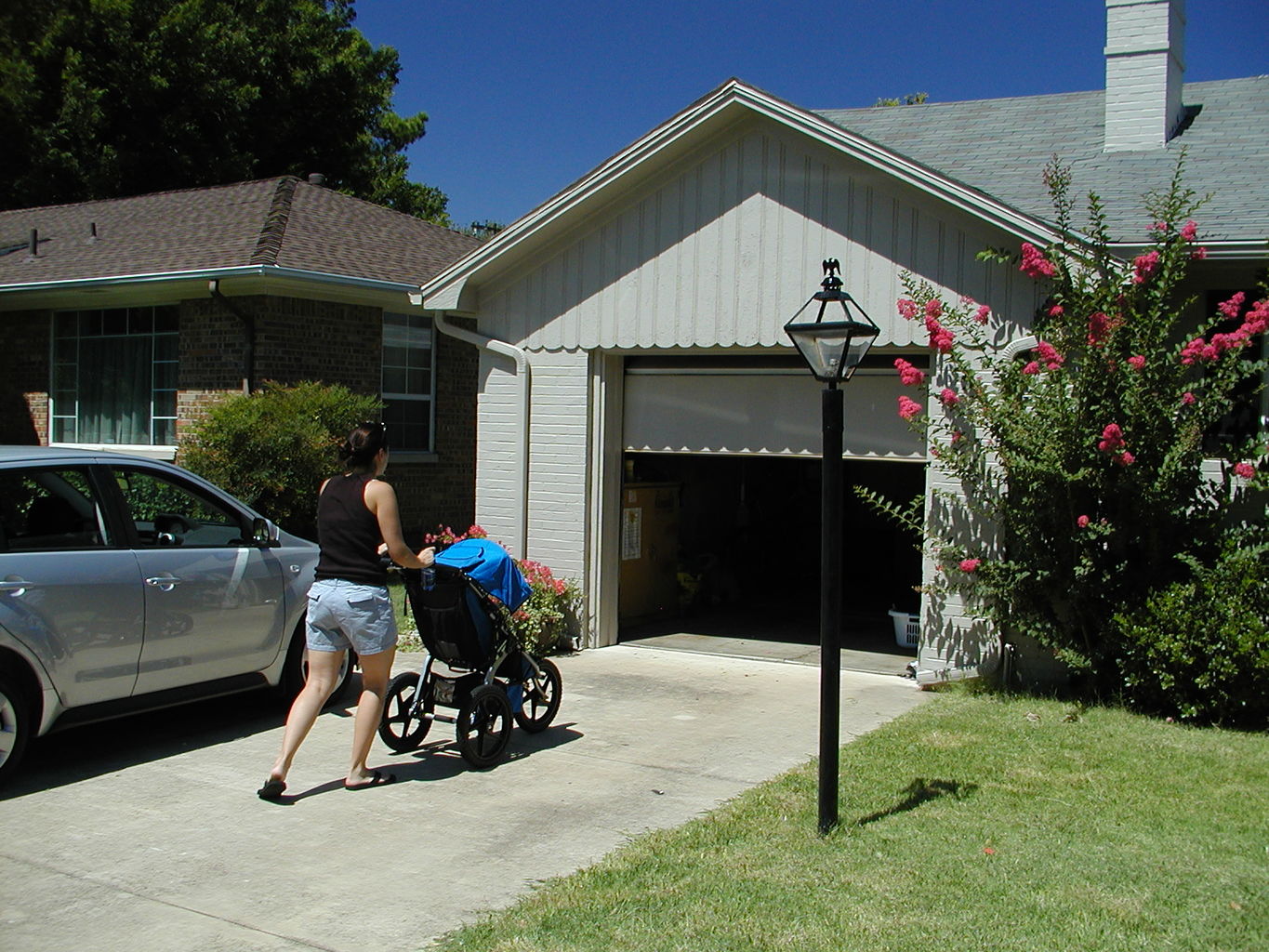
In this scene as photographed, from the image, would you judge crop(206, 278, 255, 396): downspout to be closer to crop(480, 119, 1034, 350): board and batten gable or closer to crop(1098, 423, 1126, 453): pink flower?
crop(480, 119, 1034, 350): board and batten gable

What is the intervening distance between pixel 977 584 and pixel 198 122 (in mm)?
23557

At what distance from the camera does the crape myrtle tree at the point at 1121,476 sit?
7629mm

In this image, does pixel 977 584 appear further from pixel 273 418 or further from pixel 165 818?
pixel 273 418

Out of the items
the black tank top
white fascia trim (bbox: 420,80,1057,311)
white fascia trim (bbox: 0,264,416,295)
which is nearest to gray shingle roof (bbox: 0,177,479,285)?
white fascia trim (bbox: 0,264,416,295)

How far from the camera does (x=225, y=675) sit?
750 cm

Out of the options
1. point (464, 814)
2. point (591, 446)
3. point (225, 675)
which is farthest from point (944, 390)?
point (225, 675)

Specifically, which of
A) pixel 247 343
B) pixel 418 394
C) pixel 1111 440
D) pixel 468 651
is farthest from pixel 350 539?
pixel 418 394

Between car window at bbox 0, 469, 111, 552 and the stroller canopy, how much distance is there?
1.94 m

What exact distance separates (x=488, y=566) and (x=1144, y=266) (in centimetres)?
460

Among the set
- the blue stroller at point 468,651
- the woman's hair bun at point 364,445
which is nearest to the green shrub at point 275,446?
the blue stroller at point 468,651

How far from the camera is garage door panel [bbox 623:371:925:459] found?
966 centimetres

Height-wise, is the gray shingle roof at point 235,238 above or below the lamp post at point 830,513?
above

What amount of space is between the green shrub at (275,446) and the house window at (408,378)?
2.42m

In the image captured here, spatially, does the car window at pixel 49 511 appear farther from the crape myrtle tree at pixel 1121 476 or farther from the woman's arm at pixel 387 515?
the crape myrtle tree at pixel 1121 476
